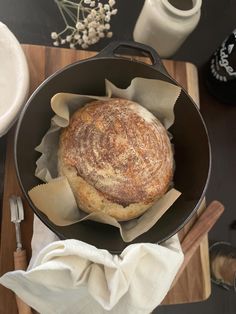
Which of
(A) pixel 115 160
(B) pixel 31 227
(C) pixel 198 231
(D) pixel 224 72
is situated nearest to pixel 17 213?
(B) pixel 31 227

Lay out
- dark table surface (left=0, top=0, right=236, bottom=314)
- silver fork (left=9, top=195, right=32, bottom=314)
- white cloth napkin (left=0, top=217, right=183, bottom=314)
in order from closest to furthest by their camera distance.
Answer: white cloth napkin (left=0, top=217, right=183, bottom=314), silver fork (left=9, top=195, right=32, bottom=314), dark table surface (left=0, top=0, right=236, bottom=314)

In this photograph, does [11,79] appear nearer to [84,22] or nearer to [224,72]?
[84,22]

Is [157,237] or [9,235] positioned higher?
[157,237]

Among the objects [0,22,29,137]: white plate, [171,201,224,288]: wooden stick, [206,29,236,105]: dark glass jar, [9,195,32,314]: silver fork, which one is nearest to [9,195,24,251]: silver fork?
[9,195,32,314]: silver fork

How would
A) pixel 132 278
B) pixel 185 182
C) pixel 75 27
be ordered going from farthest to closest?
pixel 75 27 < pixel 185 182 < pixel 132 278

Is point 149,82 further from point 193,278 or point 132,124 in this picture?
point 193,278

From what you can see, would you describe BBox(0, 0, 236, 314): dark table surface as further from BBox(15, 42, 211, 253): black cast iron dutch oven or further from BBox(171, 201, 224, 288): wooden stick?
BBox(15, 42, 211, 253): black cast iron dutch oven

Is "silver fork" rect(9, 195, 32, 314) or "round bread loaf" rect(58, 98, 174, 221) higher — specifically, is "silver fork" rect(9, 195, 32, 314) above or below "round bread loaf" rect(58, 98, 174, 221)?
below

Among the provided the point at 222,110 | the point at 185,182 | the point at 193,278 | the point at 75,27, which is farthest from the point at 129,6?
the point at 193,278

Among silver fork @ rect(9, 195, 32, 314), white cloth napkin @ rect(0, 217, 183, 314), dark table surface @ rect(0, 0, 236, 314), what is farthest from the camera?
dark table surface @ rect(0, 0, 236, 314)
